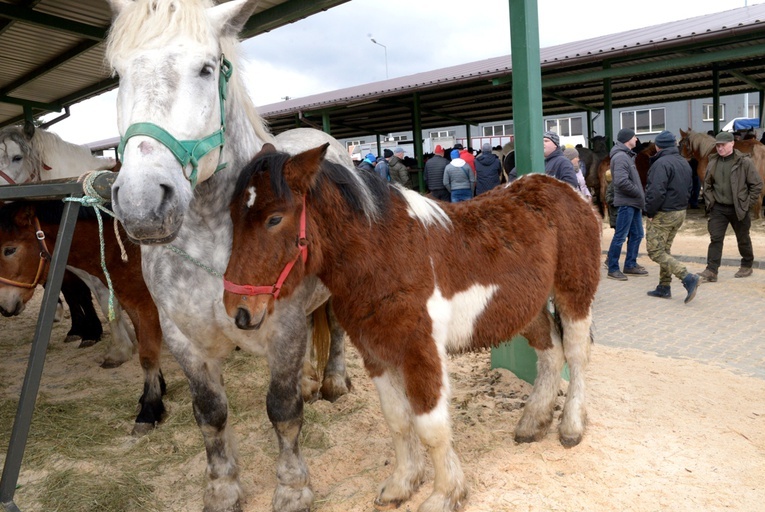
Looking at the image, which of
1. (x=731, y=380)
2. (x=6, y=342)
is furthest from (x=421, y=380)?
(x=6, y=342)

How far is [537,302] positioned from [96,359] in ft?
16.1

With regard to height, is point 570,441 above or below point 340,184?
below

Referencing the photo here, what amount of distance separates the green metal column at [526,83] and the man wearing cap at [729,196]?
202 inches

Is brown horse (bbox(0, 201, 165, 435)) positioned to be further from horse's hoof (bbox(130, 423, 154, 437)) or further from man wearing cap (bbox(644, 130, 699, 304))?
man wearing cap (bbox(644, 130, 699, 304))

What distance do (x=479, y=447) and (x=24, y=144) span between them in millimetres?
5103

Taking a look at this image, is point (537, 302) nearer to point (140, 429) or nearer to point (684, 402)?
point (684, 402)

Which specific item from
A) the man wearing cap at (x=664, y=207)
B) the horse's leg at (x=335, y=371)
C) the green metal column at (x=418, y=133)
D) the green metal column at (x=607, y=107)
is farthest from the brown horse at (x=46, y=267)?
the green metal column at (x=607, y=107)

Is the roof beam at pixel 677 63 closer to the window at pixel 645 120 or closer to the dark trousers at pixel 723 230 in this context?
the dark trousers at pixel 723 230

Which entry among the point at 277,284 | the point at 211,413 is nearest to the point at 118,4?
the point at 277,284

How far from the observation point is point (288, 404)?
2.76m

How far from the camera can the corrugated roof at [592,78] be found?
388 inches

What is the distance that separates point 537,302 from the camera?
9.87ft

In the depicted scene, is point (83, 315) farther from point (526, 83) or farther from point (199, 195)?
point (526, 83)

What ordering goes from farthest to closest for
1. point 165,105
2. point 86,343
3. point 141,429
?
point 86,343 < point 141,429 < point 165,105
